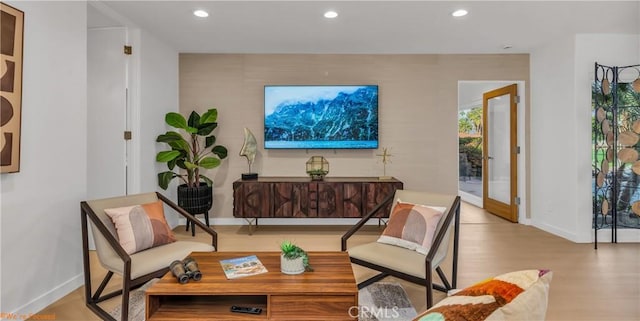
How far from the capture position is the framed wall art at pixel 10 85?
78.1 inches

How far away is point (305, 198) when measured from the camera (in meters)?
4.23

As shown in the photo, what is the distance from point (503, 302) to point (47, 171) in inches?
117

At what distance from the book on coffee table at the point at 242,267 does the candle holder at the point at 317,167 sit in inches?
88.8

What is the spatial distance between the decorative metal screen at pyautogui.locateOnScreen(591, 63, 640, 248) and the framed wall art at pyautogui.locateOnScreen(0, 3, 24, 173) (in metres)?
5.45

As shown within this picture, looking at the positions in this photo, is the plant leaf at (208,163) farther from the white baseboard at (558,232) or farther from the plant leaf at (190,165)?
the white baseboard at (558,232)

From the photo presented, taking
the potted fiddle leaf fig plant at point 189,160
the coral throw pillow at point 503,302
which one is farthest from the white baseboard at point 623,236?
the potted fiddle leaf fig plant at point 189,160

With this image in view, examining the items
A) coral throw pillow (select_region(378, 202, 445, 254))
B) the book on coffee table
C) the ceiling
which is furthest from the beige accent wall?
the book on coffee table

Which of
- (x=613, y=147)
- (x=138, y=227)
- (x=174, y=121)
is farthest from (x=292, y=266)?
(x=613, y=147)

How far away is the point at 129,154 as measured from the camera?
3711mm

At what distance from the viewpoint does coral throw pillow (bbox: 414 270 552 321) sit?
25.7 inches

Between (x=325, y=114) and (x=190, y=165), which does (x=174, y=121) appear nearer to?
(x=190, y=165)

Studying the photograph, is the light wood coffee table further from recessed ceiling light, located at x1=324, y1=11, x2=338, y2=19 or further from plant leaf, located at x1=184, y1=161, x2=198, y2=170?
recessed ceiling light, located at x1=324, y1=11, x2=338, y2=19

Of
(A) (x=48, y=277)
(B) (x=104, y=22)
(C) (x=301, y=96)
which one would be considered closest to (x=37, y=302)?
(A) (x=48, y=277)

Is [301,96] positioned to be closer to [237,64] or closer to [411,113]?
[237,64]
